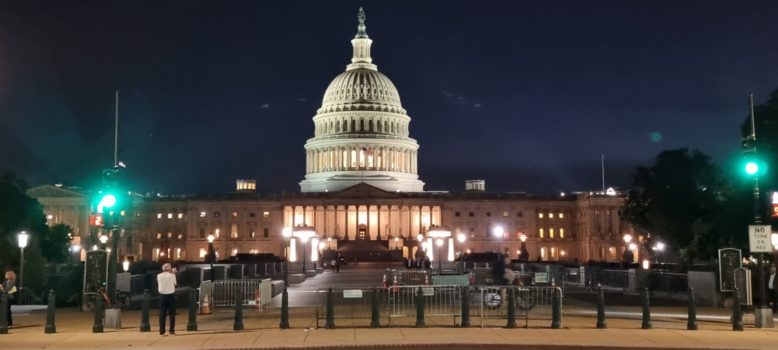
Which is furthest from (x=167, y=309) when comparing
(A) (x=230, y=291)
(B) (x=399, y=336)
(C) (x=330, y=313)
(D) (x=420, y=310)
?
(A) (x=230, y=291)

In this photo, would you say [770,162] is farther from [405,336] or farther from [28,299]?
[28,299]

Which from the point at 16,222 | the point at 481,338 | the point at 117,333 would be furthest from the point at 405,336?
the point at 16,222

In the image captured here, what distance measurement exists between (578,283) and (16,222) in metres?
49.1

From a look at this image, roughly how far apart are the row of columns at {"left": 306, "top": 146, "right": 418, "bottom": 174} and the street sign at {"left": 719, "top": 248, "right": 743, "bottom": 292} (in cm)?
13927

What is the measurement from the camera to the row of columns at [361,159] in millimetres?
166750

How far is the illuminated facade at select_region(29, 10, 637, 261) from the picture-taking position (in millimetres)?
152625

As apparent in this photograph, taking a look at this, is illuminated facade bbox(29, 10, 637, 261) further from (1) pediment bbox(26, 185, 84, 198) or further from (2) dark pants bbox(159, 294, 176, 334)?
(2) dark pants bbox(159, 294, 176, 334)

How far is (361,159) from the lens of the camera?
166500 mm

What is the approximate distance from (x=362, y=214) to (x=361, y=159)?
49.5ft

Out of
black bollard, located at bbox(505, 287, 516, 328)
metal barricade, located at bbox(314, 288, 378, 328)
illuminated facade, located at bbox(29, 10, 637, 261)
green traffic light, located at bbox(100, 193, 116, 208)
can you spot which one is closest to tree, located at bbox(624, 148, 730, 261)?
metal barricade, located at bbox(314, 288, 378, 328)

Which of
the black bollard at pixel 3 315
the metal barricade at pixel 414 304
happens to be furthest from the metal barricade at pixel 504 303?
the black bollard at pixel 3 315

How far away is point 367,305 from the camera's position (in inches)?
1374

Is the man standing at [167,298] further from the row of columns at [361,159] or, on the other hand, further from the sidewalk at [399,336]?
the row of columns at [361,159]

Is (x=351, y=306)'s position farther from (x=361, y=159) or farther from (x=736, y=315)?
(x=361, y=159)
